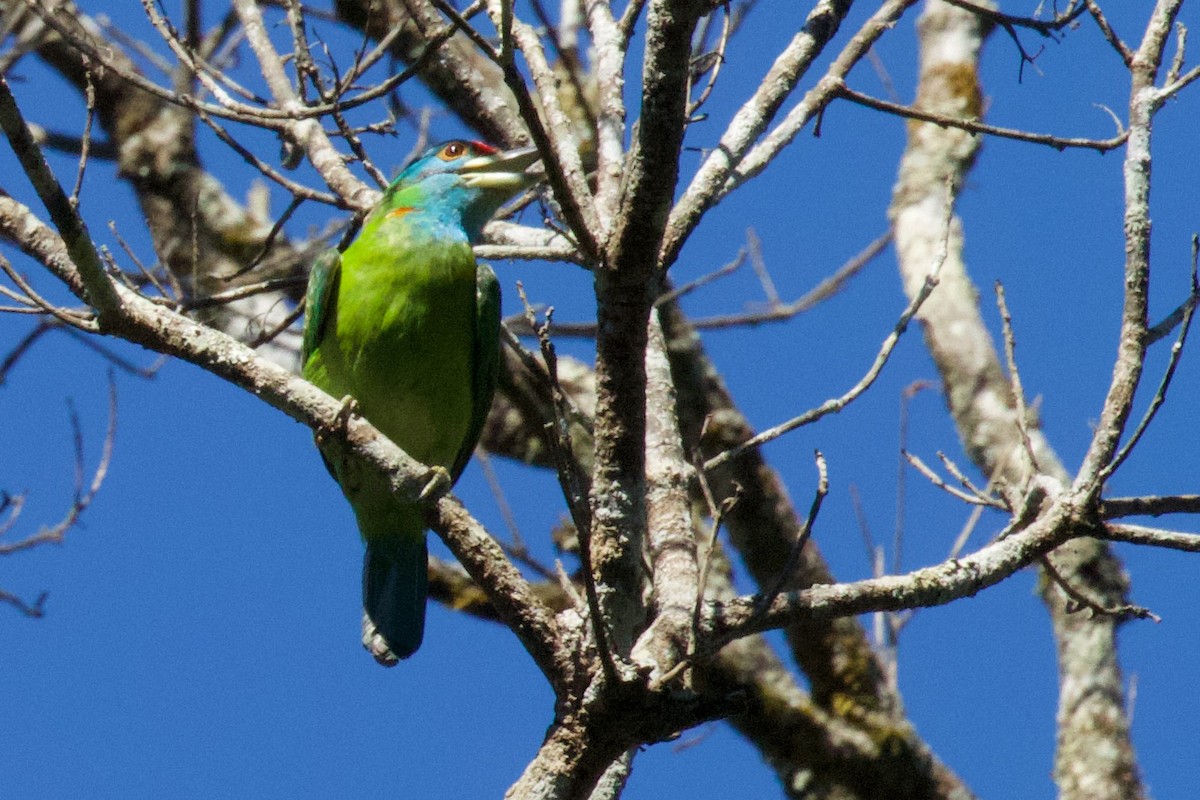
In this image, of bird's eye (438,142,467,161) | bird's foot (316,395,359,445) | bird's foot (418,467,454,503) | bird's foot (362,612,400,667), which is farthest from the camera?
bird's eye (438,142,467,161)

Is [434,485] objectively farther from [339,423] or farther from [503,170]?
[503,170]

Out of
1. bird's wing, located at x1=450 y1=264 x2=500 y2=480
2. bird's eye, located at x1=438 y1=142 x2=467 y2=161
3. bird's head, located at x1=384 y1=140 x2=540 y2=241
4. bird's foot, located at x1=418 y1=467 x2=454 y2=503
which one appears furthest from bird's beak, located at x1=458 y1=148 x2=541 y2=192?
Answer: bird's foot, located at x1=418 y1=467 x2=454 y2=503

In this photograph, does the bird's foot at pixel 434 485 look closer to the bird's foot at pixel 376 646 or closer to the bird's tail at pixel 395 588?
the bird's tail at pixel 395 588

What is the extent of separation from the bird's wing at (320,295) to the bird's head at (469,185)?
1.04ft

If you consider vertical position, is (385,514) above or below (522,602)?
above

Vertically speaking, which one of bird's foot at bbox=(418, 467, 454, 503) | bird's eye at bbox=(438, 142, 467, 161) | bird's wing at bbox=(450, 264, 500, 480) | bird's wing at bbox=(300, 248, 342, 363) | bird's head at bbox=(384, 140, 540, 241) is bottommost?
bird's foot at bbox=(418, 467, 454, 503)

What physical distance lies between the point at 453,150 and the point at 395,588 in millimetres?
1635

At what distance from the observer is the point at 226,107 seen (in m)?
4.27

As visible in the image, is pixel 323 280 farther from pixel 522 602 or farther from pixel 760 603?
pixel 760 603

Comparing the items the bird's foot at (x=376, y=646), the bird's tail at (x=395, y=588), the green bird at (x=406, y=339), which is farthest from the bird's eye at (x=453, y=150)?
the bird's foot at (x=376, y=646)

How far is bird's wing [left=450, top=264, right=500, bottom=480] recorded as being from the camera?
490 cm

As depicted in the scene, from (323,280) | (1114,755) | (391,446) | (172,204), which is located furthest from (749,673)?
(172,204)

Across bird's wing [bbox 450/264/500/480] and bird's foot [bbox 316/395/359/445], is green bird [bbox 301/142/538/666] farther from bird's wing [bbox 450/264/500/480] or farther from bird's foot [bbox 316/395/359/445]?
bird's foot [bbox 316/395/359/445]

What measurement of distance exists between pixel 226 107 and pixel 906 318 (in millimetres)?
2134
